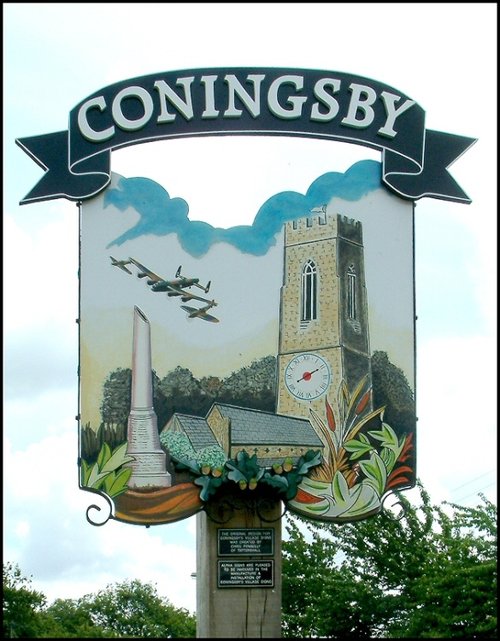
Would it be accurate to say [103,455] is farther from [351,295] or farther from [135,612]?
[135,612]

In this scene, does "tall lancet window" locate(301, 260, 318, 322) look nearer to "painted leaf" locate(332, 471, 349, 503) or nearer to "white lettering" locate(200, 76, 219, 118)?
"painted leaf" locate(332, 471, 349, 503)

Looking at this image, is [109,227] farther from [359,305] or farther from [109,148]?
[359,305]

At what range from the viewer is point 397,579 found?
24438 millimetres

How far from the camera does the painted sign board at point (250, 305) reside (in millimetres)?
16906

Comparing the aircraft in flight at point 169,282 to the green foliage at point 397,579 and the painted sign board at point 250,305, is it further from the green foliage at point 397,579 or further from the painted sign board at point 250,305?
the green foliage at point 397,579

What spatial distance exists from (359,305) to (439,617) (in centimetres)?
614

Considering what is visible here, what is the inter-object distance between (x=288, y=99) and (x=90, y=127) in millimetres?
2725

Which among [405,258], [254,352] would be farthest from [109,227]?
[405,258]

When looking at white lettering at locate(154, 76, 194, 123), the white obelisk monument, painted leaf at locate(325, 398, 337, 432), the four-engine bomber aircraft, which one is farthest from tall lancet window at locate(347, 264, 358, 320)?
white lettering at locate(154, 76, 194, 123)

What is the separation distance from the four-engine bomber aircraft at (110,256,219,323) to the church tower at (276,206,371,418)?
1.01m

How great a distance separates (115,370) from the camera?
1708 cm

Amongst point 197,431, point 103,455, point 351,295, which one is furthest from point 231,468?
point 351,295

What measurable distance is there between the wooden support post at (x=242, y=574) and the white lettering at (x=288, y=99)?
528 centimetres

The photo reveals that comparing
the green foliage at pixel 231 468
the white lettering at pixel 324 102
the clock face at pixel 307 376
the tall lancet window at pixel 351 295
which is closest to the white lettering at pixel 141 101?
the white lettering at pixel 324 102
